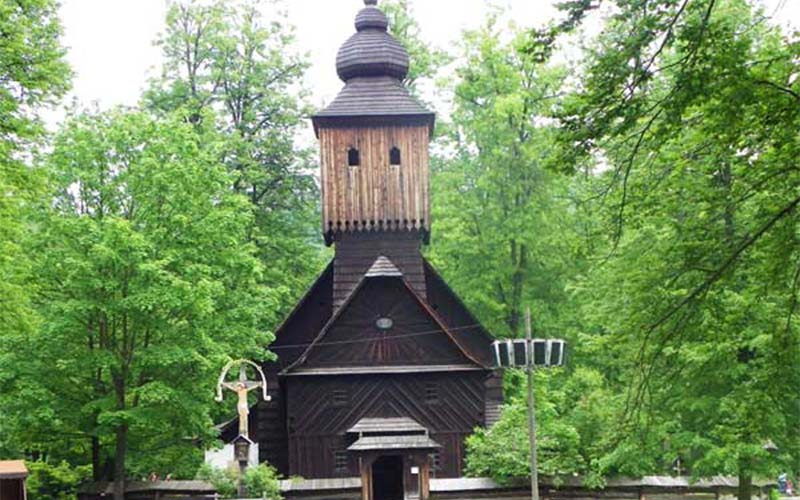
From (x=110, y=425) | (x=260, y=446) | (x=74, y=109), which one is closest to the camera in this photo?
(x=110, y=425)

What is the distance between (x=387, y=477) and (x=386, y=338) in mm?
Answer: 3603

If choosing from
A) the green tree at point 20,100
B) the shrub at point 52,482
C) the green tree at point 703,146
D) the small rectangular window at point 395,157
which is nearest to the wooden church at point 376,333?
the small rectangular window at point 395,157

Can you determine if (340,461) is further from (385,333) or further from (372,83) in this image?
(372,83)

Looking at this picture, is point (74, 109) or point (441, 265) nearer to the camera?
point (74, 109)

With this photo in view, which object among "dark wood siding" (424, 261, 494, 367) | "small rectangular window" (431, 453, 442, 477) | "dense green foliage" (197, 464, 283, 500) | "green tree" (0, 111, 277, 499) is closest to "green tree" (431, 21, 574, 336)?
"dark wood siding" (424, 261, 494, 367)

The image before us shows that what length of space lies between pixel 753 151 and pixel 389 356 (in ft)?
62.8

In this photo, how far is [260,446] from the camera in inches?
1172

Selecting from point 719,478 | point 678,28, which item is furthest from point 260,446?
point 678,28

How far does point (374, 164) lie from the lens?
30.1 metres

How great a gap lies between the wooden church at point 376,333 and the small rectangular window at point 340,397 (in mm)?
58

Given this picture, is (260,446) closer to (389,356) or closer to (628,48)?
(389,356)

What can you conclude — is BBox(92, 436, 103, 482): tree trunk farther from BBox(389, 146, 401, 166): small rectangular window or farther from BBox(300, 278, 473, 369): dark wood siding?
BBox(389, 146, 401, 166): small rectangular window

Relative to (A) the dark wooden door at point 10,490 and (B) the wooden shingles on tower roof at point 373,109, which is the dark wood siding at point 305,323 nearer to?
(B) the wooden shingles on tower roof at point 373,109

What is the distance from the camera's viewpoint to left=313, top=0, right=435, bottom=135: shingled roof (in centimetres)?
3009
